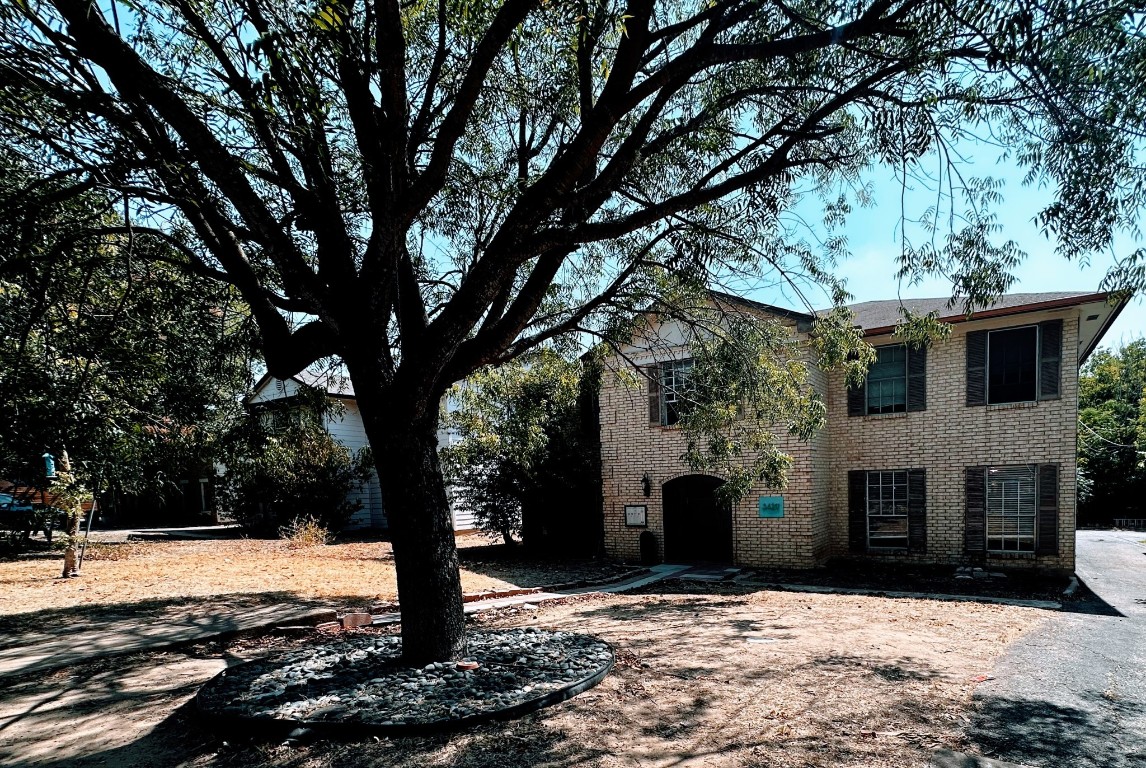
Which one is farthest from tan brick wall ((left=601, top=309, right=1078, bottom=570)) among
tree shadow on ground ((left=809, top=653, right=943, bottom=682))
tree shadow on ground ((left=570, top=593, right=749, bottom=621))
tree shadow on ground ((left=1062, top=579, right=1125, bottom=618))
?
tree shadow on ground ((left=809, top=653, right=943, bottom=682))

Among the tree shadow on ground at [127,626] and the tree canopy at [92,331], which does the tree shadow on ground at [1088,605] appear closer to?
the tree shadow on ground at [127,626]

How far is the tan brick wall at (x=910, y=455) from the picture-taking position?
36.2 feet

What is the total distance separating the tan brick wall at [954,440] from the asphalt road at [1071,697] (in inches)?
143

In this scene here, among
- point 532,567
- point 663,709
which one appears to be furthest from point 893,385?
point 663,709

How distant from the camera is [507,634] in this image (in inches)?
245

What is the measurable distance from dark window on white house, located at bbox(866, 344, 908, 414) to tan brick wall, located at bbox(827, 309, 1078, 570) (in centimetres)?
24

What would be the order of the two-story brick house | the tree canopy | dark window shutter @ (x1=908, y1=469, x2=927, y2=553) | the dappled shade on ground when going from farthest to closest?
dark window shutter @ (x1=908, y1=469, x2=927, y2=553) → the two-story brick house → the dappled shade on ground → the tree canopy

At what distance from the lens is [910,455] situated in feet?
40.7

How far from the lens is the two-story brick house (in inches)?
435

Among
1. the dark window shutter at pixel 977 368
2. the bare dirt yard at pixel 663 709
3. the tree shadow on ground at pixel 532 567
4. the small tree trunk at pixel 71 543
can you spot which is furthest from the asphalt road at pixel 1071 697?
the small tree trunk at pixel 71 543

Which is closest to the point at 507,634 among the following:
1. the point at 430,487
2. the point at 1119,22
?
the point at 430,487

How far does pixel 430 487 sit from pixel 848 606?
6.62 metres

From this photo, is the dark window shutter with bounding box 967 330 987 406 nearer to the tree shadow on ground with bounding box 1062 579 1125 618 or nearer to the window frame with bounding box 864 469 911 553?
the window frame with bounding box 864 469 911 553

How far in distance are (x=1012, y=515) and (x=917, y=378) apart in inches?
121
